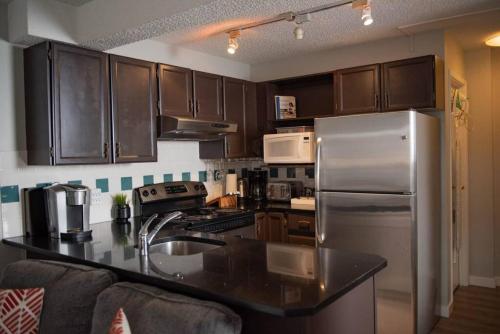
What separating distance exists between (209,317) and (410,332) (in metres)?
2.06

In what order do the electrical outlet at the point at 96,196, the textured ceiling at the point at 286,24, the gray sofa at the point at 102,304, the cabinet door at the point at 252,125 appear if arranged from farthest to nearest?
the cabinet door at the point at 252,125, the electrical outlet at the point at 96,196, the textured ceiling at the point at 286,24, the gray sofa at the point at 102,304

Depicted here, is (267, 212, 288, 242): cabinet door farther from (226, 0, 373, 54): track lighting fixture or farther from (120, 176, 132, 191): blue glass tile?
(226, 0, 373, 54): track lighting fixture

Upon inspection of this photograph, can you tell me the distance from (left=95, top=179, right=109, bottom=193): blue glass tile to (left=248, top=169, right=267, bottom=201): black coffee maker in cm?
169

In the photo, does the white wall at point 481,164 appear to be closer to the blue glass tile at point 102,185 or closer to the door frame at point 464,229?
the door frame at point 464,229

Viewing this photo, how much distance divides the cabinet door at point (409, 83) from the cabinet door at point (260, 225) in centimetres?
145

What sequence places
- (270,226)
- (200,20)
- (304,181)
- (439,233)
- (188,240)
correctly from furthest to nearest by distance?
(304,181)
(270,226)
(439,233)
(188,240)
(200,20)

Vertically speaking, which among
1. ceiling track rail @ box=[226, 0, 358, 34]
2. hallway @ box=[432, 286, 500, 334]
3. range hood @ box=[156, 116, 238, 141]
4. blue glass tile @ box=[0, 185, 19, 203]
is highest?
ceiling track rail @ box=[226, 0, 358, 34]

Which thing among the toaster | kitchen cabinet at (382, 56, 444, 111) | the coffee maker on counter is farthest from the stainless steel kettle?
the coffee maker on counter

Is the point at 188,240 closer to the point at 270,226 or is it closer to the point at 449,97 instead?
the point at 270,226

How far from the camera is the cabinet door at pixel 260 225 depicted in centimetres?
362

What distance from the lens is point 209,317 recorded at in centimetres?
130

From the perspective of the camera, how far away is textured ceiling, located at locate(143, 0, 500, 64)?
7.19 ft

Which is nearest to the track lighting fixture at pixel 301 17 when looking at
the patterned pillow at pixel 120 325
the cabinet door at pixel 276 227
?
the cabinet door at pixel 276 227

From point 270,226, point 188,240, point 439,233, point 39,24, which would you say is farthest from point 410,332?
point 39,24
